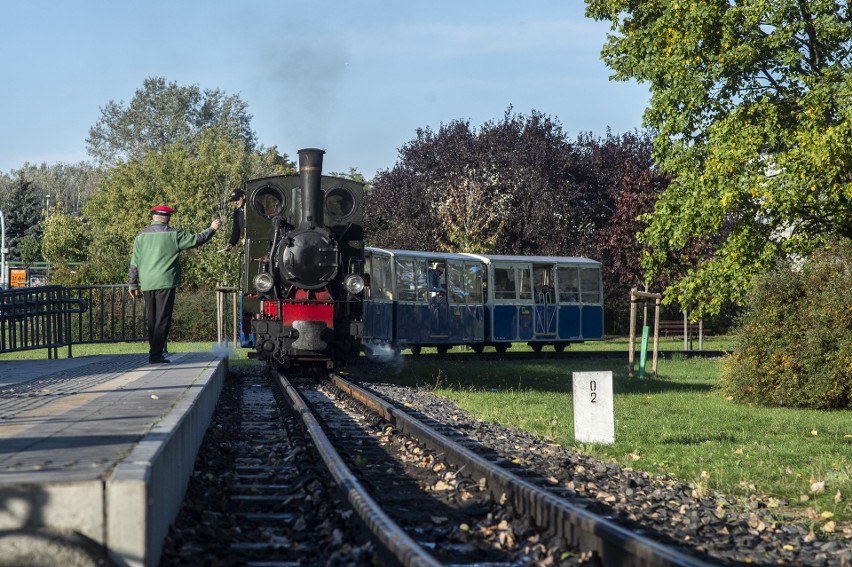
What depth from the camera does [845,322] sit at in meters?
16.5

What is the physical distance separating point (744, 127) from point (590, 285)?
14.3 meters

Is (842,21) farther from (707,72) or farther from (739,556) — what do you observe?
(739,556)

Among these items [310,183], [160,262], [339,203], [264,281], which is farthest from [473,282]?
[160,262]

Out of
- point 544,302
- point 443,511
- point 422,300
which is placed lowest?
point 443,511

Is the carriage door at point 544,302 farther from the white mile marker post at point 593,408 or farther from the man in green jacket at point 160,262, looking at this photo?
the white mile marker post at point 593,408

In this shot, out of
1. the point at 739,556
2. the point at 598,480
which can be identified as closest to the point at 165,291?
the point at 598,480

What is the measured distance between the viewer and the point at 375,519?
5.68 metres

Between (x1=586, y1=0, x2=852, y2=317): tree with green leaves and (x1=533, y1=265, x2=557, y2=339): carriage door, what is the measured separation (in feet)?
28.1

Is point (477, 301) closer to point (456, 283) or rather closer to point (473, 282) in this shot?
point (473, 282)

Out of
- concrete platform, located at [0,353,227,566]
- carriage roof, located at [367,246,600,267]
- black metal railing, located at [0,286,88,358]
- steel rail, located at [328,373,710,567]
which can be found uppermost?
carriage roof, located at [367,246,600,267]

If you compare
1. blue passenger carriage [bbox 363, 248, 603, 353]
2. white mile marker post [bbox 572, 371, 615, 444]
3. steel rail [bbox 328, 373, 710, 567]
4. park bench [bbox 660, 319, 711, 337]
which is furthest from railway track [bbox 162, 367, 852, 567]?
park bench [bbox 660, 319, 711, 337]

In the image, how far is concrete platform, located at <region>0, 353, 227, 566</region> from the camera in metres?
4.52

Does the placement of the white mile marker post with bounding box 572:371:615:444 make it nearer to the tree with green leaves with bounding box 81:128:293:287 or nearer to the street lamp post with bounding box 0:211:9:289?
the street lamp post with bounding box 0:211:9:289

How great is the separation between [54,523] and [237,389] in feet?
40.7
